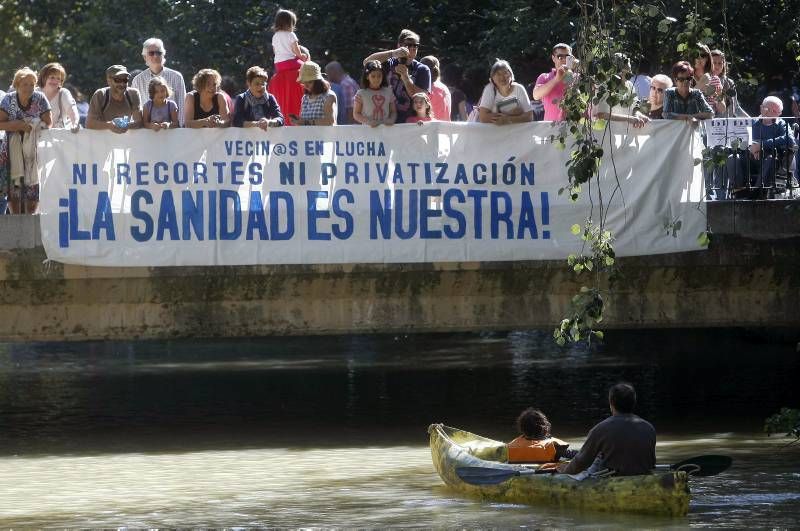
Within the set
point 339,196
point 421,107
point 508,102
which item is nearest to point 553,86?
point 508,102

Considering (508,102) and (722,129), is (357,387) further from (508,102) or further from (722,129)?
(722,129)

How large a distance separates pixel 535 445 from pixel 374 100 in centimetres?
440

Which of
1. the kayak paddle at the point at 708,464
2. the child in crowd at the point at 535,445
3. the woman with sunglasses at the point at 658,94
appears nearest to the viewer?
the kayak paddle at the point at 708,464

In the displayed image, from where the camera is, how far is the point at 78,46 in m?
33.9

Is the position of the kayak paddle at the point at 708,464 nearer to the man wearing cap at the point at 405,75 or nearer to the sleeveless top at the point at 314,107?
the man wearing cap at the point at 405,75

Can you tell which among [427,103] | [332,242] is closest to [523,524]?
[332,242]

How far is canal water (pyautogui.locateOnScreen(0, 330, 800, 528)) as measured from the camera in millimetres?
14719

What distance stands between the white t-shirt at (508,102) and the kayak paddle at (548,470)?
13.7ft

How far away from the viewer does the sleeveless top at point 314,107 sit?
57.2 feet

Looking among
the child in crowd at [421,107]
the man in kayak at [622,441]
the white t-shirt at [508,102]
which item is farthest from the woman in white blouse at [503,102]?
the man in kayak at [622,441]

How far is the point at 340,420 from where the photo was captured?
2128 cm

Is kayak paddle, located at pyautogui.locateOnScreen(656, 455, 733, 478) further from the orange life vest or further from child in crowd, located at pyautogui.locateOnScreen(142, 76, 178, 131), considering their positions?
child in crowd, located at pyautogui.locateOnScreen(142, 76, 178, 131)

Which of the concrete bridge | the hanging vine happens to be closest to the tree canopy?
the concrete bridge

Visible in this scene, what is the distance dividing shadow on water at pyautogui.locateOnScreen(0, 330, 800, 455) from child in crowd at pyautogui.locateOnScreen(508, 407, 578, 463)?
3.96 m
